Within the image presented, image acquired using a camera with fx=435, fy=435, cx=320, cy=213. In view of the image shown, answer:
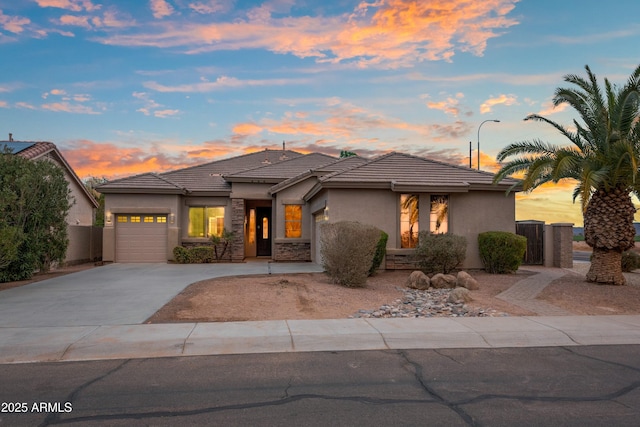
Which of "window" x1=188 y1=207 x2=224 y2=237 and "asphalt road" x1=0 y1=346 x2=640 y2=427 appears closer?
"asphalt road" x1=0 y1=346 x2=640 y2=427

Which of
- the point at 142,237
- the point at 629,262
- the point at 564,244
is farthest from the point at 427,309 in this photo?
the point at 142,237

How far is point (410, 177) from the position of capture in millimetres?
16812

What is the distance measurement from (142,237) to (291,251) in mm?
7343

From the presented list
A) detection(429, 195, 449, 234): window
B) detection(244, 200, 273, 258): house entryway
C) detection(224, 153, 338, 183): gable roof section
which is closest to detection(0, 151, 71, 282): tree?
detection(224, 153, 338, 183): gable roof section

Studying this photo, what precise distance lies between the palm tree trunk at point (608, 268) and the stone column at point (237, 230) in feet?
49.6

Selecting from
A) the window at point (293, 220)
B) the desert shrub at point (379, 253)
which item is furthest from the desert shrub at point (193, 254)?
the desert shrub at point (379, 253)

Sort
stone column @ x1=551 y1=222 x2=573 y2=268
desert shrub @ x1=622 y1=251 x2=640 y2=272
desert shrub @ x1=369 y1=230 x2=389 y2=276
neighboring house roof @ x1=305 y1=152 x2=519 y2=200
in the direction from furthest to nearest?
1. stone column @ x1=551 y1=222 x2=573 y2=268
2. desert shrub @ x1=622 y1=251 x2=640 y2=272
3. neighboring house roof @ x1=305 y1=152 x2=519 y2=200
4. desert shrub @ x1=369 y1=230 x2=389 y2=276

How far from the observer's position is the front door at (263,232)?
2516cm

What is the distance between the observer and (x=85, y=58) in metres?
17.5

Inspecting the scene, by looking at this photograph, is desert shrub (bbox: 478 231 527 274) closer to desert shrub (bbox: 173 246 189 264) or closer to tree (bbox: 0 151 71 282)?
desert shrub (bbox: 173 246 189 264)

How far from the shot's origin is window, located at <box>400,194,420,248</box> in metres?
16.6

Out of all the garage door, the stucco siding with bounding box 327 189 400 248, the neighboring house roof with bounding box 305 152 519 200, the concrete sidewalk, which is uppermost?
the neighboring house roof with bounding box 305 152 519 200

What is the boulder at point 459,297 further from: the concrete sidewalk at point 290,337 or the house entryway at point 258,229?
the house entryway at point 258,229

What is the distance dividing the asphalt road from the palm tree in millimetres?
7085
